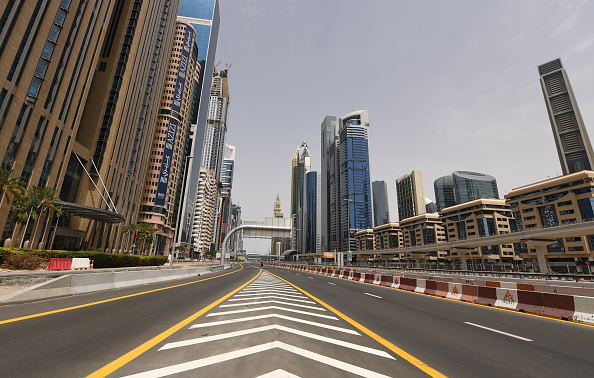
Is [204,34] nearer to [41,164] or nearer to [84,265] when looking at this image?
[41,164]

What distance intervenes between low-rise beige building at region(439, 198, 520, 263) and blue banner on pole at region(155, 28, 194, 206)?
121 metres

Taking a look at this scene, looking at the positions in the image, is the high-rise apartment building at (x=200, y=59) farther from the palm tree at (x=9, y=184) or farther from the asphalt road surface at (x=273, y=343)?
the asphalt road surface at (x=273, y=343)

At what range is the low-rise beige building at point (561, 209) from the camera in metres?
83.9

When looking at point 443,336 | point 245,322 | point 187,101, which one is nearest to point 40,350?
point 245,322

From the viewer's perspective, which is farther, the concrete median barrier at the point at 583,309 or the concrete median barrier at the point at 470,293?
the concrete median barrier at the point at 470,293

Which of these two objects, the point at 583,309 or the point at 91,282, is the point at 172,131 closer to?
the point at 91,282

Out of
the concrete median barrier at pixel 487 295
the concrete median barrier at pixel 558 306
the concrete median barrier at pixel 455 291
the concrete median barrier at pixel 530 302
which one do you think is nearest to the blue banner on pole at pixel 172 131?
the concrete median barrier at pixel 455 291

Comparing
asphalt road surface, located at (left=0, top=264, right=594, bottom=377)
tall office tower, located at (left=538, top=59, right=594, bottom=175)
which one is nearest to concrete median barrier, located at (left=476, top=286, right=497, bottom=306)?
asphalt road surface, located at (left=0, top=264, right=594, bottom=377)

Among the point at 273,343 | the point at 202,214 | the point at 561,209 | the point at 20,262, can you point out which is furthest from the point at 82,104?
the point at 561,209

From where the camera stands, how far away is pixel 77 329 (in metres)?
5.77

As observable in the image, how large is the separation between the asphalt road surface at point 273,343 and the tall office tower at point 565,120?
206m

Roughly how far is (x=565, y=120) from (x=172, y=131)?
21106 centimetres

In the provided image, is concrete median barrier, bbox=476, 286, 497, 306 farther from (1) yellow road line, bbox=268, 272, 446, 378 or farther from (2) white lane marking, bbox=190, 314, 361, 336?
(2) white lane marking, bbox=190, 314, 361, 336

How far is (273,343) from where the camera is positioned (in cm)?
498
